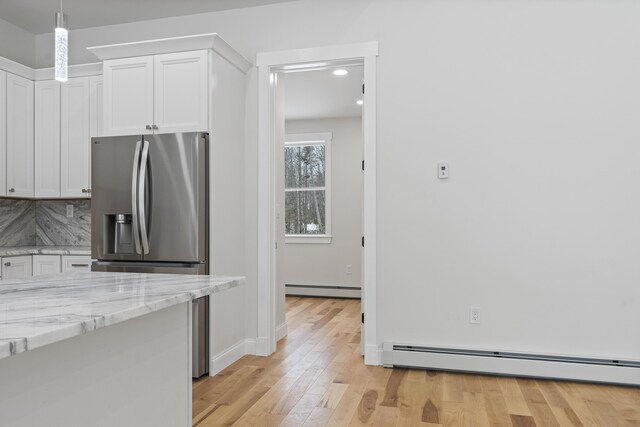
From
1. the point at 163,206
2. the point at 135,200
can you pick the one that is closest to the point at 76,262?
the point at 135,200

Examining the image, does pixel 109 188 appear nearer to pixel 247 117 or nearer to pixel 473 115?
pixel 247 117

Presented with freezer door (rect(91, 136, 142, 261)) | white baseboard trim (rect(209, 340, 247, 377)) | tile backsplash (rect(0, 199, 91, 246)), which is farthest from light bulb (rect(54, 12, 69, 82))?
tile backsplash (rect(0, 199, 91, 246))

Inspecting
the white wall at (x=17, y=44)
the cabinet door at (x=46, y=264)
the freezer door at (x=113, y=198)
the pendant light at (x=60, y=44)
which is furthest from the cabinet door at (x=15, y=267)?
the pendant light at (x=60, y=44)

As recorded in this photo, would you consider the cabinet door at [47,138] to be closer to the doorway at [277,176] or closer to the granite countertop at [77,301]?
the doorway at [277,176]

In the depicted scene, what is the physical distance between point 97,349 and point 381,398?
77.3 inches

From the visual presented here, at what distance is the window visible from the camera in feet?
22.4

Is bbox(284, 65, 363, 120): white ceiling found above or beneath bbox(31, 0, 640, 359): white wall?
above

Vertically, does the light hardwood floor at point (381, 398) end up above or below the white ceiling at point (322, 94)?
below

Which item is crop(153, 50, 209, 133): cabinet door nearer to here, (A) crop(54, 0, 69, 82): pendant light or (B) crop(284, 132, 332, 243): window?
(A) crop(54, 0, 69, 82): pendant light

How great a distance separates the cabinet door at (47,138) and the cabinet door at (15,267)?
596mm

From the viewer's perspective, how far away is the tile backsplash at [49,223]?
4.32 m

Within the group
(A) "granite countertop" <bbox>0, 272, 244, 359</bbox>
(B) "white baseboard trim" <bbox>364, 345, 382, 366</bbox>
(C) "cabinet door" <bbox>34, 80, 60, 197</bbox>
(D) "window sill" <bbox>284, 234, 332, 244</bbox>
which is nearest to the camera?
(A) "granite countertop" <bbox>0, 272, 244, 359</bbox>

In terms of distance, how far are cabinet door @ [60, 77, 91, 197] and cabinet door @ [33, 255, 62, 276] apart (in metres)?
0.55

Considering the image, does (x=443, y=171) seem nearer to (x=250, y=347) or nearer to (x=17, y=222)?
(x=250, y=347)
